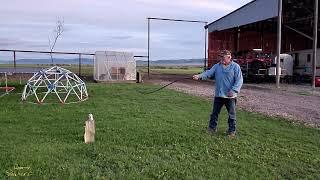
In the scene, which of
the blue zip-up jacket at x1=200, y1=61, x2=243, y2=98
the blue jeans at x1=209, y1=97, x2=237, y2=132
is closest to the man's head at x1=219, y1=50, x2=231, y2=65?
the blue zip-up jacket at x1=200, y1=61, x2=243, y2=98

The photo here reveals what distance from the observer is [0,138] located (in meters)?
9.05

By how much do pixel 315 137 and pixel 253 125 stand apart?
1.88 meters

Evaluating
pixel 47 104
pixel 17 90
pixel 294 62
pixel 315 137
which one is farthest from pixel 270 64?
pixel 315 137

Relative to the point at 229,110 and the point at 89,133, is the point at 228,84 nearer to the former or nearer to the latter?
the point at 229,110

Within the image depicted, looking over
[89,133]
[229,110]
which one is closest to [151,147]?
[89,133]

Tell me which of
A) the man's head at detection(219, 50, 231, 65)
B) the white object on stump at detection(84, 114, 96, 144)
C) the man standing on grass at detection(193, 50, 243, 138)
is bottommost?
the white object on stump at detection(84, 114, 96, 144)

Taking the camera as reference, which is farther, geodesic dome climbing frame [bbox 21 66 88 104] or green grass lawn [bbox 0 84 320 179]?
geodesic dome climbing frame [bbox 21 66 88 104]

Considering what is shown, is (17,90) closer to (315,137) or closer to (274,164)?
(315,137)

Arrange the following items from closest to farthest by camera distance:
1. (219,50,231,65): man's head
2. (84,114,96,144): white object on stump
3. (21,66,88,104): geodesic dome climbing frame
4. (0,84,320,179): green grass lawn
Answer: (0,84,320,179): green grass lawn < (84,114,96,144): white object on stump < (219,50,231,65): man's head < (21,66,88,104): geodesic dome climbing frame

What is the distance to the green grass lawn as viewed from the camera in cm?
682

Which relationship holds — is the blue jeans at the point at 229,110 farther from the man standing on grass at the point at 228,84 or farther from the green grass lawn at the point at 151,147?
the green grass lawn at the point at 151,147

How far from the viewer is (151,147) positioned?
8.46 meters

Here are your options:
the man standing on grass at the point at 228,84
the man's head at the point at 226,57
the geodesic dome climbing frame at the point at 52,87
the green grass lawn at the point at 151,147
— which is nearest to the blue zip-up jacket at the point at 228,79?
the man standing on grass at the point at 228,84

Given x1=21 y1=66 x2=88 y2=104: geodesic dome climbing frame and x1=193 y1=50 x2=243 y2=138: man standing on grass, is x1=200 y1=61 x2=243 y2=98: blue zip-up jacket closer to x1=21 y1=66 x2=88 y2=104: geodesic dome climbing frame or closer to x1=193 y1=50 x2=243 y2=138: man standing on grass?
x1=193 y1=50 x2=243 y2=138: man standing on grass
